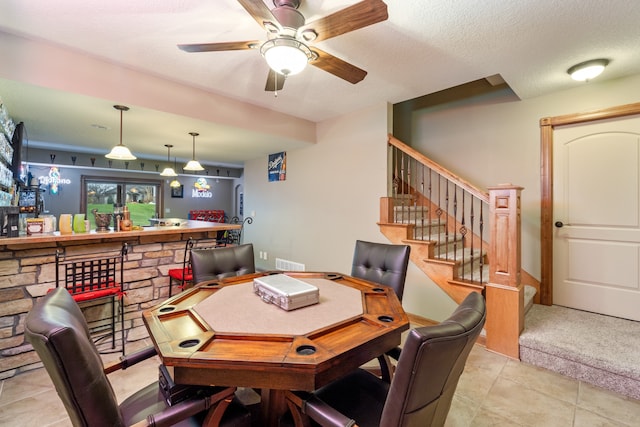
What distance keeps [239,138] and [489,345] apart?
12.7 ft

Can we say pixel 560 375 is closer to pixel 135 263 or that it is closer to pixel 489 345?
pixel 489 345

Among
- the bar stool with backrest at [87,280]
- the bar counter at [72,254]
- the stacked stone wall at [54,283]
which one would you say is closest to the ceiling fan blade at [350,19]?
the bar stool with backrest at [87,280]

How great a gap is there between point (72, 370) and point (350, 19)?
189cm

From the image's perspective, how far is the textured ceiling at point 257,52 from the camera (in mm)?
1906

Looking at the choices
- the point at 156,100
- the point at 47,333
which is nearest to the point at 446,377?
the point at 47,333

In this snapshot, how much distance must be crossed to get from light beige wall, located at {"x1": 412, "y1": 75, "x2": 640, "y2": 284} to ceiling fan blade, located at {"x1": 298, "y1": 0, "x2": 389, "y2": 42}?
8.88ft

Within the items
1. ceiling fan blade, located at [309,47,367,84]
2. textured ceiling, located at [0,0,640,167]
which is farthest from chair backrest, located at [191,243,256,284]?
textured ceiling, located at [0,0,640,167]

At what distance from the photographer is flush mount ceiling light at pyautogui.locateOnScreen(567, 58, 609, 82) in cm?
246

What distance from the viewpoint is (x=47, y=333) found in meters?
0.83

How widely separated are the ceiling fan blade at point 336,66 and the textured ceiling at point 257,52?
0.28 meters

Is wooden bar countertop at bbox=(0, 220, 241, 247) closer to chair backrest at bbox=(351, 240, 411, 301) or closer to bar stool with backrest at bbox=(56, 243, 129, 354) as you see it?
bar stool with backrest at bbox=(56, 243, 129, 354)

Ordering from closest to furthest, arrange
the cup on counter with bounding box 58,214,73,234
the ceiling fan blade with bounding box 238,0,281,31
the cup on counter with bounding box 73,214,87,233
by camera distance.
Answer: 1. the ceiling fan blade with bounding box 238,0,281,31
2. the cup on counter with bounding box 58,214,73,234
3. the cup on counter with bounding box 73,214,87,233

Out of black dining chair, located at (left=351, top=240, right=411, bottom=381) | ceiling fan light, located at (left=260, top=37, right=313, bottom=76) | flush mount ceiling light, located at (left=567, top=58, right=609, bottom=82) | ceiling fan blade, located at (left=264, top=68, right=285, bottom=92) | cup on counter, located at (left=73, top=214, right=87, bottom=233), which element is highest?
flush mount ceiling light, located at (left=567, top=58, right=609, bottom=82)

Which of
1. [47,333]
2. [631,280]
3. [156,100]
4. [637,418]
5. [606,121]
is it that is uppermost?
[156,100]
